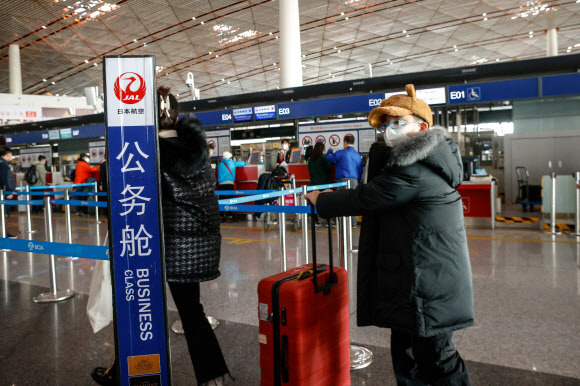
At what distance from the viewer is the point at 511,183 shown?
41.0ft

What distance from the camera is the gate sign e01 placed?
6.34 ft

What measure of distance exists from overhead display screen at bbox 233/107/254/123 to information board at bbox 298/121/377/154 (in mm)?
2468

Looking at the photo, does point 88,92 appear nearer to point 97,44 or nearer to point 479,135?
point 97,44

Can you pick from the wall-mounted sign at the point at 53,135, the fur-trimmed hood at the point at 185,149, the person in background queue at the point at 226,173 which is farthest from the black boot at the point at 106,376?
the wall-mounted sign at the point at 53,135

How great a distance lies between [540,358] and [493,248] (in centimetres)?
382

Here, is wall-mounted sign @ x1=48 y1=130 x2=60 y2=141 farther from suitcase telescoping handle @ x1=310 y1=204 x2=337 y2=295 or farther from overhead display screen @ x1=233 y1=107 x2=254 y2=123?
suitcase telescoping handle @ x1=310 y1=204 x2=337 y2=295

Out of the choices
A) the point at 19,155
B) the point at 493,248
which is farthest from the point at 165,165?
the point at 19,155

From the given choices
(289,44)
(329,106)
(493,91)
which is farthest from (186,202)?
(289,44)

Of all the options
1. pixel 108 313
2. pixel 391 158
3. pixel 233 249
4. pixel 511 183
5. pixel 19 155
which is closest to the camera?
pixel 391 158

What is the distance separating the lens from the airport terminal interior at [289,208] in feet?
6.43

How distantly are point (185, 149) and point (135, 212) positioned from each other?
0.44m

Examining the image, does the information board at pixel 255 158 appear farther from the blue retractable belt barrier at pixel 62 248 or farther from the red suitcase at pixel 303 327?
the red suitcase at pixel 303 327

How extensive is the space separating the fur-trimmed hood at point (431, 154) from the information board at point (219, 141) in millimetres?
11184

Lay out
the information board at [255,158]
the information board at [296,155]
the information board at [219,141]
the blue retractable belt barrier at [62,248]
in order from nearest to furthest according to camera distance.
A: the blue retractable belt barrier at [62,248]
the information board at [296,155]
the information board at [255,158]
the information board at [219,141]
